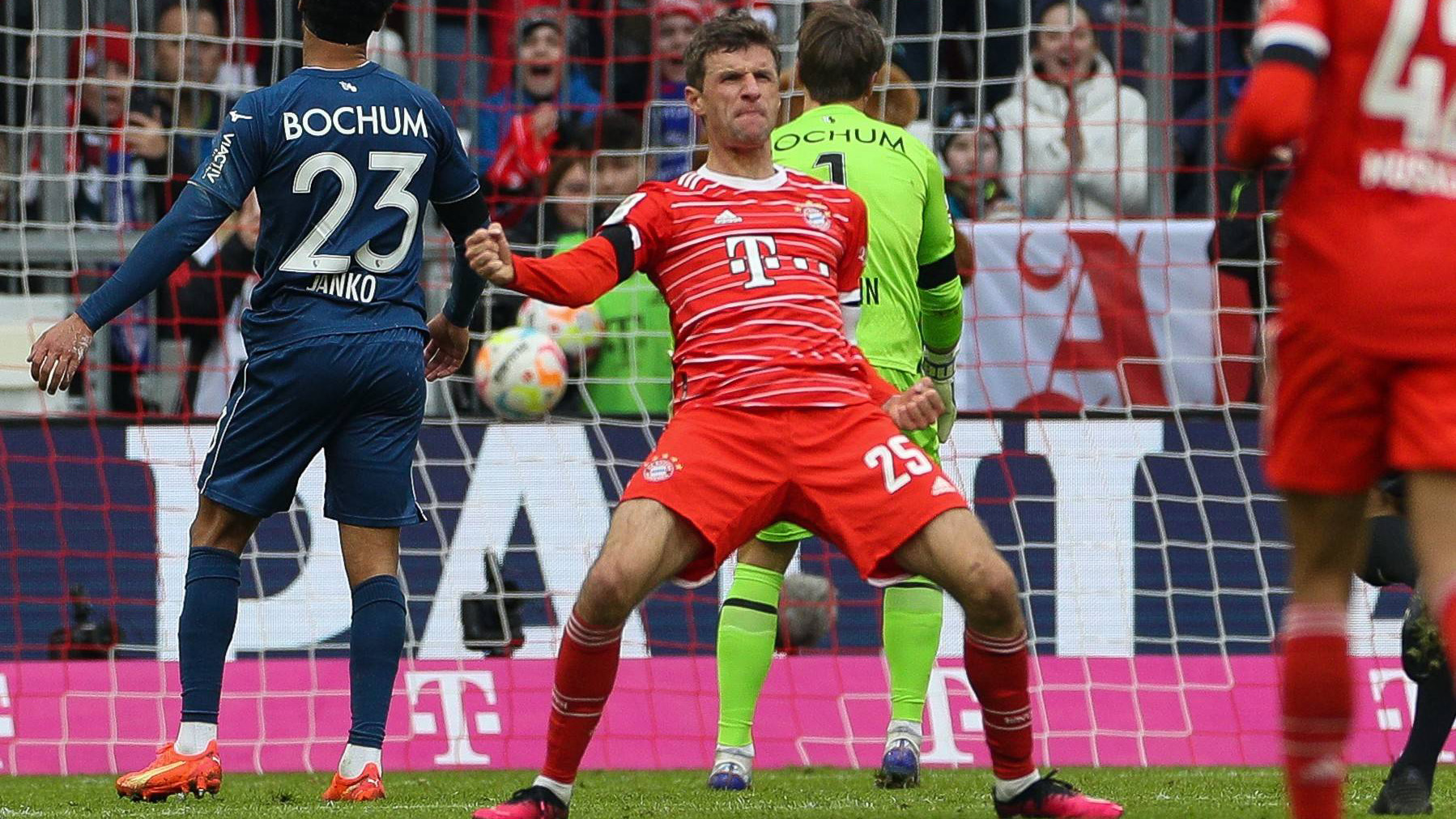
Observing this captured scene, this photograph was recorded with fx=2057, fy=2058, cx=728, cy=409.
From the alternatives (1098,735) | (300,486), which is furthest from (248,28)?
(1098,735)

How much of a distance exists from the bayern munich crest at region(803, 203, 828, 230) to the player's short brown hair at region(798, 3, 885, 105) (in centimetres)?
132

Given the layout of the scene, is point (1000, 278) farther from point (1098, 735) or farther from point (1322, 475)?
point (1322, 475)

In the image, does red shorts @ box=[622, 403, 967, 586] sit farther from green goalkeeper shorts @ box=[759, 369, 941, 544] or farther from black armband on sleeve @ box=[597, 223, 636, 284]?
green goalkeeper shorts @ box=[759, 369, 941, 544]

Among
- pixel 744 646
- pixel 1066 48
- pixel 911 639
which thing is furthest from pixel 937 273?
pixel 1066 48

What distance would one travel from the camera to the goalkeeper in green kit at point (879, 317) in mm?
5727

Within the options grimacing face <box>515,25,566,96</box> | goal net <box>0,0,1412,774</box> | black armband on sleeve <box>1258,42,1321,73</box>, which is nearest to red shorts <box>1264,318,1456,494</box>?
black armband on sleeve <box>1258,42,1321,73</box>

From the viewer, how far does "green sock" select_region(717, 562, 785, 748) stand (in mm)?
5727

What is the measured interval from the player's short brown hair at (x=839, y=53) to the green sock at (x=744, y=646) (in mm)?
1411

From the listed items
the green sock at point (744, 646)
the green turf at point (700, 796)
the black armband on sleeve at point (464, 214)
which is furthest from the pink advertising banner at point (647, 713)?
the black armband on sleeve at point (464, 214)

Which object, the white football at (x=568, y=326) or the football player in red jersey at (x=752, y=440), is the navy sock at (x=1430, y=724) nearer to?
the football player in red jersey at (x=752, y=440)

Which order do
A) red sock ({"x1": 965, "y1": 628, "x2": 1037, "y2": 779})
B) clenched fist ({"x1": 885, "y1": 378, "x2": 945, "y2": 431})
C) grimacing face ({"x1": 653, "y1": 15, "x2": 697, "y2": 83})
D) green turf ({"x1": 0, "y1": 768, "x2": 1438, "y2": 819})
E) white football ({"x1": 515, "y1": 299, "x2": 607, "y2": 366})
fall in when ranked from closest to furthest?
clenched fist ({"x1": 885, "y1": 378, "x2": 945, "y2": 431}) < red sock ({"x1": 965, "y1": 628, "x2": 1037, "y2": 779}) < green turf ({"x1": 0, "y1": 768, "x2": 1438, "y2": 819}) < white football ({"x1": 515, "y1": 299, "x2": 607, "y2": 366}) < grimacing face ({"x1": 653, "y1": 15, "x2": 697, "y2": 83})

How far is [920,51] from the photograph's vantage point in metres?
9.84

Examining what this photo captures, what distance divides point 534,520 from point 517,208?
180 centimetres

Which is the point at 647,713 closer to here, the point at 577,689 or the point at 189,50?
the point at 577,689
